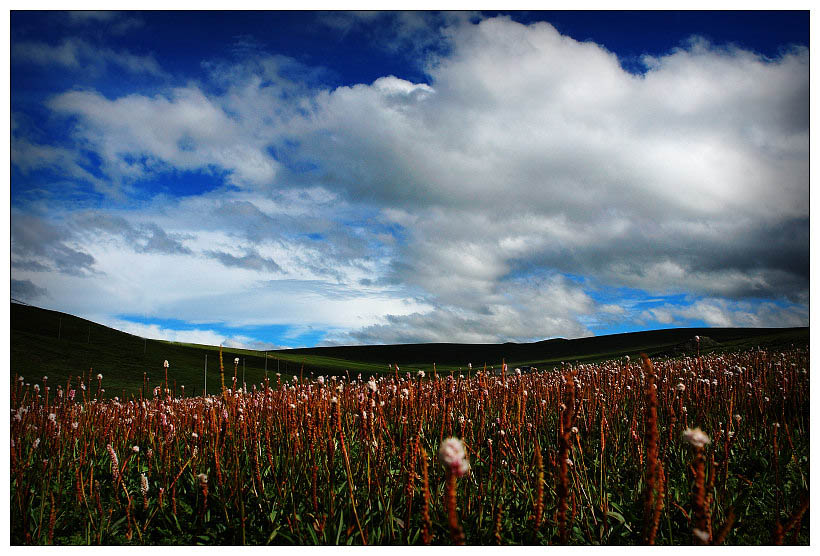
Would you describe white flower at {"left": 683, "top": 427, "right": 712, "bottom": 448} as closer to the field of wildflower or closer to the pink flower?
the field of wildflower

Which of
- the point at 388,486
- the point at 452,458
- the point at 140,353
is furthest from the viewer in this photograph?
the point at 140,353

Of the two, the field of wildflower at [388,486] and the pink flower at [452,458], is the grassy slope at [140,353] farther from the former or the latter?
the pink flower at [452,458]

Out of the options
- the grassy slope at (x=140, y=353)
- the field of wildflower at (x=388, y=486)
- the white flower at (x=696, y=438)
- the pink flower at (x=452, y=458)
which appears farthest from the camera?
the grassy slope at (x=140, y=353)

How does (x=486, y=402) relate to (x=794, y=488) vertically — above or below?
above

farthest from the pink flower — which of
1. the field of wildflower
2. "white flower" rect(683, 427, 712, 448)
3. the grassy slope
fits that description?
the grassy slope

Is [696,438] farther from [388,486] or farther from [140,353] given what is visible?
[140,353]

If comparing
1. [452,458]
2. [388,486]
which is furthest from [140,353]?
[452,458]

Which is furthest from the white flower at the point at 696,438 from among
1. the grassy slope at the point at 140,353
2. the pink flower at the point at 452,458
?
the grassy slope at the point at 140,353

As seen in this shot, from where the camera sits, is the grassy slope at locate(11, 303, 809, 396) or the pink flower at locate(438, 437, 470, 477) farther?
the grassy slope at locate(11, 303, 809, 396)

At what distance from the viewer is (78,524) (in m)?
3.93
